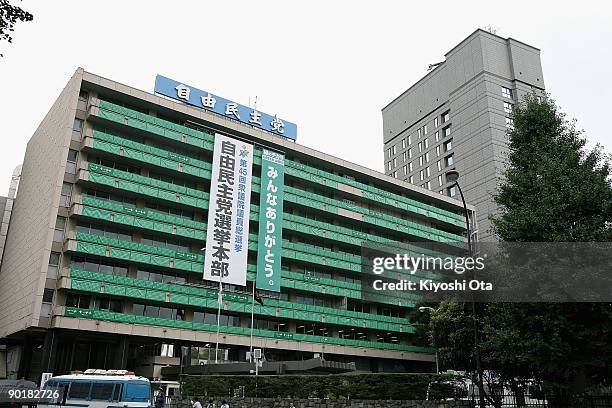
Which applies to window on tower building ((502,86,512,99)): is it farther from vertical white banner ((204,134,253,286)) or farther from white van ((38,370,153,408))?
white van ((38,370,153,408))

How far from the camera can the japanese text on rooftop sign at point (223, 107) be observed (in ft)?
200

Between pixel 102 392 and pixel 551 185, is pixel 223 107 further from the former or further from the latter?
pixel 551 185

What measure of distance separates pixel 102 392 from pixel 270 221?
34.2 metres

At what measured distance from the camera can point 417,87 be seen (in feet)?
348

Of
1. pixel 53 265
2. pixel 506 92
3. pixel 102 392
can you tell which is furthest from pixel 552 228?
pixel 506 92

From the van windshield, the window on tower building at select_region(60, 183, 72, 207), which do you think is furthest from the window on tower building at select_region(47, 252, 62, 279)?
the van windshield

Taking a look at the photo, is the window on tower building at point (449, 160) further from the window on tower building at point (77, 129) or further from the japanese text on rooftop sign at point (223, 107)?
the window on tower building at point (77, 129)

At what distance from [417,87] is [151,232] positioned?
67601mm

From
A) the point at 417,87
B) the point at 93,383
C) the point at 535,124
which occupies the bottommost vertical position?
the point at 93,383

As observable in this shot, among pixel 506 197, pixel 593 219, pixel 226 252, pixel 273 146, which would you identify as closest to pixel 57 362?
pixel 226 252

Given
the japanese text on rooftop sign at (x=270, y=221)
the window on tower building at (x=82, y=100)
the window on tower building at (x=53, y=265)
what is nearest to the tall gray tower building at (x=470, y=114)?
the japanese text on rooftop sign at (x=270, y=221)

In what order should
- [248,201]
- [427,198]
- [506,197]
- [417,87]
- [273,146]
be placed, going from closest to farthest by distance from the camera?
[506,197] → [248,201] → [273,146] → [427,198] → [417,87]

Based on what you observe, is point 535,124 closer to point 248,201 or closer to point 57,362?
point 248,201

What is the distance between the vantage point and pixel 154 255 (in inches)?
2088
